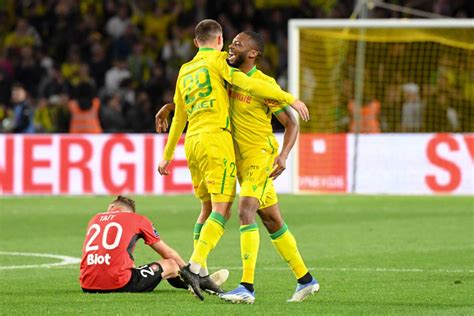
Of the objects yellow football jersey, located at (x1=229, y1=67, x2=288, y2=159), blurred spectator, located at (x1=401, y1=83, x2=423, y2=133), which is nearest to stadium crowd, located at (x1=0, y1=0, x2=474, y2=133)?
blurred spectator, located at (x1=401, y1=83, x2=423, y2=133)

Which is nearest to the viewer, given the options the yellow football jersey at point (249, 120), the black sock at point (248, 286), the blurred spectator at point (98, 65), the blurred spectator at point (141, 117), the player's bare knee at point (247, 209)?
the black sock at point (248, 286)

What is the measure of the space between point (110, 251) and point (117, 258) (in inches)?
3.0

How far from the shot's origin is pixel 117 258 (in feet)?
31.5

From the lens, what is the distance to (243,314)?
8.49 meters

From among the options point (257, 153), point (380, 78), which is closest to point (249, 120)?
point (257, 153)

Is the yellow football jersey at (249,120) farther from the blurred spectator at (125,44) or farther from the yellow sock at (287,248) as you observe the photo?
the blurred spectator at (125,44)

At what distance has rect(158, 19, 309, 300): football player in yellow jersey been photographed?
9.25 metres

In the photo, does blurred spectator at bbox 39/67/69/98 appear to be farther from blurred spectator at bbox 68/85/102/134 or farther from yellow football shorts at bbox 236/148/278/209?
yellow football shorts at bbox 236/148/278/209

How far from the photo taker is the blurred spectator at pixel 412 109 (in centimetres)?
2420

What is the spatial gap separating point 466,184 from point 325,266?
10410 millimetres

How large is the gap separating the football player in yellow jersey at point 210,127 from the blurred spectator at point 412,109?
48.9ft

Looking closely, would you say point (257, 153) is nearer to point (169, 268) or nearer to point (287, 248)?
point (287, 248)

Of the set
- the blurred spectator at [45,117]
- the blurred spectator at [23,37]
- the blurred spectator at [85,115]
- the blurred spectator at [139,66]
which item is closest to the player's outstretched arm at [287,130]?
the blurred spectator at [85,115]

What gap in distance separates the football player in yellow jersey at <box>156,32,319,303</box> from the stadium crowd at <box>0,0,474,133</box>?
15.4 m
